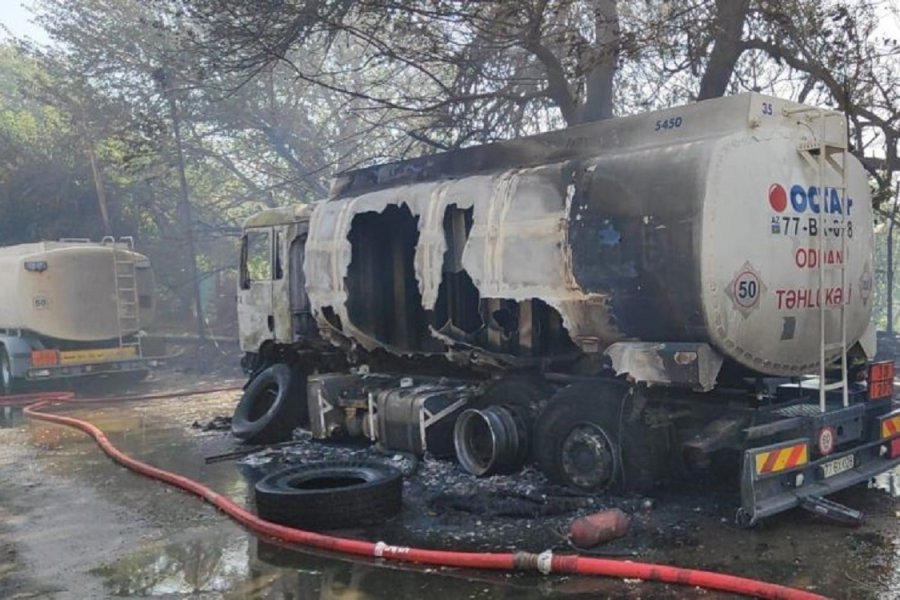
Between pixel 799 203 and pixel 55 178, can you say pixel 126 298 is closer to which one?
pixel 55 178

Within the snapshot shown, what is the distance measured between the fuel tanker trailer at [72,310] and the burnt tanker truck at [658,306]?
34.8 ft

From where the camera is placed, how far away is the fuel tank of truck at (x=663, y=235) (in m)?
6.40

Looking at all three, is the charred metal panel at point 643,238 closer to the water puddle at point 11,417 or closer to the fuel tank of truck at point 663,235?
the fuel tank of truck at point 663,235

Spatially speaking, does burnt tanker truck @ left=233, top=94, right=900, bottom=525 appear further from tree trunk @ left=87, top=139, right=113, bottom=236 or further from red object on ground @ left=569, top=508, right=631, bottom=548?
tree trunk @ left=87, top=139, right=113, bottom=236

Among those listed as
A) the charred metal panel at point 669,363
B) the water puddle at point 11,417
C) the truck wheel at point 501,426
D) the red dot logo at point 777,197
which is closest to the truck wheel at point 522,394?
the truck wheel at point 501,426

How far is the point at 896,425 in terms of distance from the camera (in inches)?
289

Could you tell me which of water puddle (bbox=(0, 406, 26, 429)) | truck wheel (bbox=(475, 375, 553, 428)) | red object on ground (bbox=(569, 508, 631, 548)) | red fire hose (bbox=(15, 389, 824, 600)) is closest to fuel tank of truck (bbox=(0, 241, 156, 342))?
water puddle (bbox=(0, 406, 26, 429))

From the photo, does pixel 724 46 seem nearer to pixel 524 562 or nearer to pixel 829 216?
pixel 829 216

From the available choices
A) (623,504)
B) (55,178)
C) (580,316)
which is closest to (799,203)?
(580,316)

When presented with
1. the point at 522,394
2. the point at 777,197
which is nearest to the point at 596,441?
the point at 522,394

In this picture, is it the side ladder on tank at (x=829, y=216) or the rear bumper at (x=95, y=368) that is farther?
the rear bumper at (x=95, y=368)

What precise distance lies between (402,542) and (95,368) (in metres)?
13.4

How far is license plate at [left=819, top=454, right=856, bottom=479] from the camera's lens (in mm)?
6668

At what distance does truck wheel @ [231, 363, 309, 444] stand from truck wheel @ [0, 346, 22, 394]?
8.57 m
